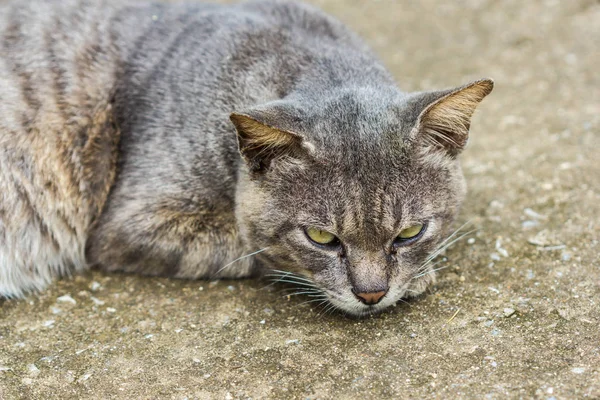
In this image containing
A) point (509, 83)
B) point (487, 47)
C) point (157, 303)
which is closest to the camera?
point (157, 303)

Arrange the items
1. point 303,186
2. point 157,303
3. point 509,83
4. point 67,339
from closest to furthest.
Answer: point 303,186
point 67,339
point 157,303
point 509,83

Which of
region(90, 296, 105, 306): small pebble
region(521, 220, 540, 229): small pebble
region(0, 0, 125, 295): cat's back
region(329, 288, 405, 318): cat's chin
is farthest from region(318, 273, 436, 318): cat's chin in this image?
region(0, 0, 125, 295): cat's back

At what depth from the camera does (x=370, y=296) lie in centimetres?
289

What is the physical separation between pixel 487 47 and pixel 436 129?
320cm

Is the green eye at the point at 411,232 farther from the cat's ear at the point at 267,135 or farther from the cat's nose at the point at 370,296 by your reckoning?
the cat's ear at the point at 267,135

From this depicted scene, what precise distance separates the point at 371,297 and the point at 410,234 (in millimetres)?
335

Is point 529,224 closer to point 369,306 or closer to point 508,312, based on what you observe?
point 508,312

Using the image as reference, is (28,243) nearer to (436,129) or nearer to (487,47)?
(436,129)

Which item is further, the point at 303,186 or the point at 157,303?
the point at 157,303

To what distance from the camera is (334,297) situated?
3006 mm

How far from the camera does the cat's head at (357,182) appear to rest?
2.86 metres

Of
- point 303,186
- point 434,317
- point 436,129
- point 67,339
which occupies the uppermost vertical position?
point 436,129

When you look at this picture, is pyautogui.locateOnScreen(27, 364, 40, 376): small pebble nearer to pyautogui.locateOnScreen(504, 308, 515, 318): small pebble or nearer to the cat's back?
the cat's back

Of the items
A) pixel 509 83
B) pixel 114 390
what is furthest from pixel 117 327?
pixel 509 83
